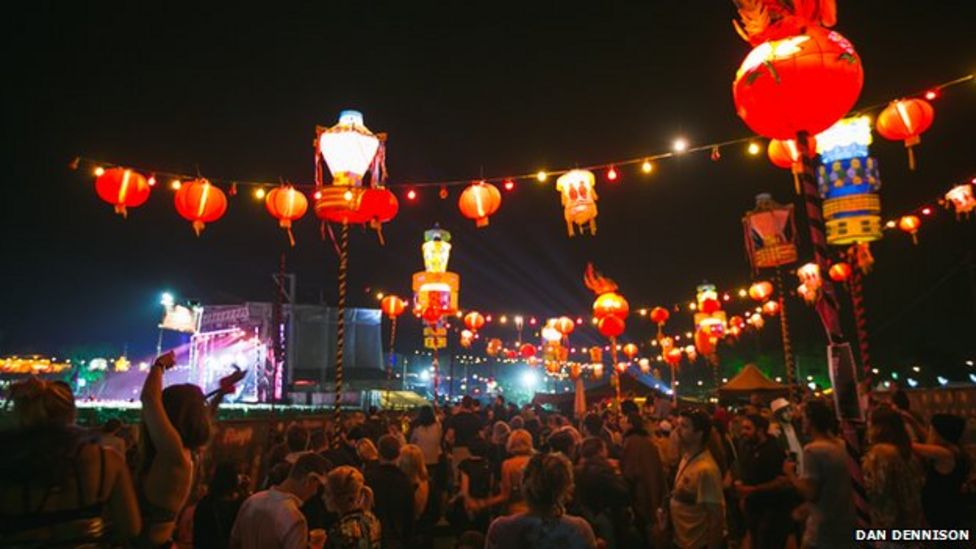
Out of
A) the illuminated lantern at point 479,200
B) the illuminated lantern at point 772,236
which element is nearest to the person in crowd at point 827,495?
the illuminated lantern at point 479,200

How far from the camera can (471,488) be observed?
5957mm

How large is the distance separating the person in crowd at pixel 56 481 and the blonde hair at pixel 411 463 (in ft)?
10.8

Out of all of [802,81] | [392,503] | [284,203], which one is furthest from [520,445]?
[284,203]

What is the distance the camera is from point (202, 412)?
308cm

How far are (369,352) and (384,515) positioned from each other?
107 ft

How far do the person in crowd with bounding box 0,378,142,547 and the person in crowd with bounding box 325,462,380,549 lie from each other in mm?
1303

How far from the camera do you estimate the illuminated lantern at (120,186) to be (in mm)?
9375

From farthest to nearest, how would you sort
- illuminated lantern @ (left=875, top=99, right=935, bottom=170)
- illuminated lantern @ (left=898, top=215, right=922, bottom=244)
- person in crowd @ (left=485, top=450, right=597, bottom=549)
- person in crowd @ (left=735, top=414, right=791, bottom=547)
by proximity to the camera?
illuminated lantern @ (left=898, top=215, right=922, bottom=244)
illuminated lantern @ (left=875, top=99, right=935, bottom=170)
person in crowd @ (left=735, top=414, right=791, bottom=547)
person in crowd @ (left=485, top=450, right=597, bottom=549)

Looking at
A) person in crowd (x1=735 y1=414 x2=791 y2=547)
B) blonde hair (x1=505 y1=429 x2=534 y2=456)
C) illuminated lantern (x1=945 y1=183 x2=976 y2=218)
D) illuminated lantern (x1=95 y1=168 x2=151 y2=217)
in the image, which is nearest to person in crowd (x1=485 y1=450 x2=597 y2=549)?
blonde hair (x1=505 y1=429 x2=534 y2=456)

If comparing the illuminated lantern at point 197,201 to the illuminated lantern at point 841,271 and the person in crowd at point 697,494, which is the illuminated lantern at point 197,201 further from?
the illuminated lantern at point 841,271

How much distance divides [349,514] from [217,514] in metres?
1.01

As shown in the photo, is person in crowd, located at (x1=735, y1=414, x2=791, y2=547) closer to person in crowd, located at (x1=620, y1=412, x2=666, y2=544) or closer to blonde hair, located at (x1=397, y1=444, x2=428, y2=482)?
person in crowd, located at (x1=620, y1=412, x2=666, y2=544)

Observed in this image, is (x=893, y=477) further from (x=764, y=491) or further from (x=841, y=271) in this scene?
(x=841, y=271)

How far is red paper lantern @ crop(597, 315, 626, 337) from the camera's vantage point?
1562cm
